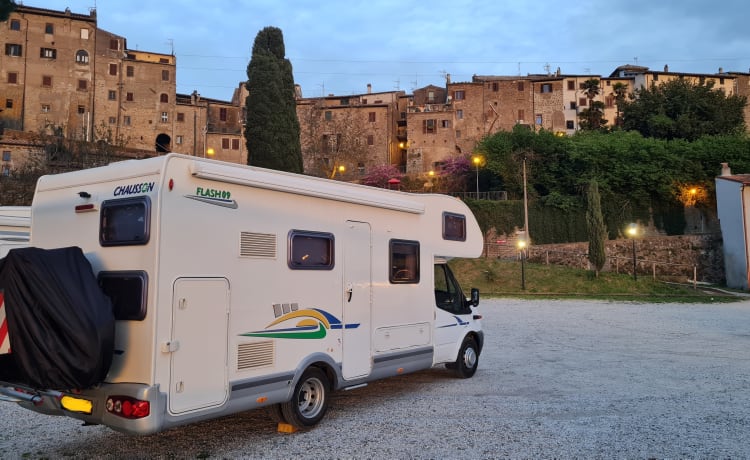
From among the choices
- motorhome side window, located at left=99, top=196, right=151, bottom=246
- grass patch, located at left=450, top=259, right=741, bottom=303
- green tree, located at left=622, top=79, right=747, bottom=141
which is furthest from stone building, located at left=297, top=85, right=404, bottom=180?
motorhome side window, located at left=99, top=196, right=151, bottom=246

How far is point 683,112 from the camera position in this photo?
183 ft

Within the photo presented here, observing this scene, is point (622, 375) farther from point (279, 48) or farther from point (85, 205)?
point (279, 48)

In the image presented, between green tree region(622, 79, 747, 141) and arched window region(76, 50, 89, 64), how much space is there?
57.8 metres

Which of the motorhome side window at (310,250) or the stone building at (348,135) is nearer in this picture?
the motorhome side window at (310,250)

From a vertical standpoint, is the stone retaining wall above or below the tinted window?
above

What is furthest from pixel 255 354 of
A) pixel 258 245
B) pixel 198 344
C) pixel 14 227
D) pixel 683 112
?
pixel 683 112

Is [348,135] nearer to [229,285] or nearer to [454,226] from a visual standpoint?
[454,226]

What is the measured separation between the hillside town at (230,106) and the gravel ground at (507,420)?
170 feet

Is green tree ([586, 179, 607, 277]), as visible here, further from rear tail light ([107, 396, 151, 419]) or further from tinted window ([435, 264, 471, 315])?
rear tail light ([107, 396, 151, 419])

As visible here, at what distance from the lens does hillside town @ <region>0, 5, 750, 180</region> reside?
5906cm

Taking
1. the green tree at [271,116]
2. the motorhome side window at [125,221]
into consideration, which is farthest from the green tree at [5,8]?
the green tree at [271,116]

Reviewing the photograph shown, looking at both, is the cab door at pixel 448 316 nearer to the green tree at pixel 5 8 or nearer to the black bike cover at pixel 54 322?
the black bike cover at pixel 54 322

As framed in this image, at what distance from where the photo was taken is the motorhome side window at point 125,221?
207 inches

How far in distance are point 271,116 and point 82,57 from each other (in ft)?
116
